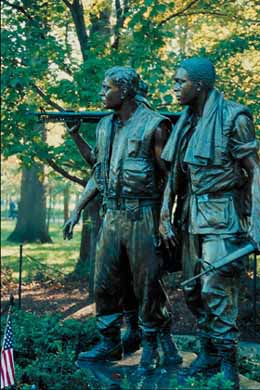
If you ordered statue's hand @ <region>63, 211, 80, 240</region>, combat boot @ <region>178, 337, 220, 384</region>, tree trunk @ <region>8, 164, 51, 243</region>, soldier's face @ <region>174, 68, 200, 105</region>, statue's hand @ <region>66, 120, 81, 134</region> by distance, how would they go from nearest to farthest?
soldier's face @ <region>174, 68, 200, 105</region> → combat boot @ <region>178, 337, 220, 384</region> → statue's hand @ <region>66, 120, 81, 134</region> → statue's hand @ <region>63, 211, 80, 240</region> → tree trunk @ <region>8, 164, 51, 243</region>

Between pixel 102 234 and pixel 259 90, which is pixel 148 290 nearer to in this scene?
pixel 102 234

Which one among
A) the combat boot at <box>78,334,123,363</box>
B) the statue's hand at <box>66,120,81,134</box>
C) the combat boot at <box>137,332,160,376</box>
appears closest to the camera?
the combat boot at <box>137,332,160,376</box>

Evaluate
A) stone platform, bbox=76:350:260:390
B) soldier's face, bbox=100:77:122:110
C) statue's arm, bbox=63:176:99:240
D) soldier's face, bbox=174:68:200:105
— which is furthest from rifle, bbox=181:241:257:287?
soldier's face, bbox=100:77:122:110

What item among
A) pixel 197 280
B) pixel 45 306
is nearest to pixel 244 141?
pixel 197 280

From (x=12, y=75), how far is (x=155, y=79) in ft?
7.72

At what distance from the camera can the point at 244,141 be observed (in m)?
4.45

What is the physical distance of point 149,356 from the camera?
492cm

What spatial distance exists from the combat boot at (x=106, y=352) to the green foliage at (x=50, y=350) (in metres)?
A: 0.15

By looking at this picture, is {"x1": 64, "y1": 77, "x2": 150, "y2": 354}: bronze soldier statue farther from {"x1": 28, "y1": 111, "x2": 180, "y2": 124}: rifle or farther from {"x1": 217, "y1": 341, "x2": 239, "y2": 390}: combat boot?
{"x1": 217, "y1": 341, "x2": 239, "y2": 390}: combat boot

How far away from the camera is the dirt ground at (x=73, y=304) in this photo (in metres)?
10.7

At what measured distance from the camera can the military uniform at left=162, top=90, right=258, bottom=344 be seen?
14.5 ft

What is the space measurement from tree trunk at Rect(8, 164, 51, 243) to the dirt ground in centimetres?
775

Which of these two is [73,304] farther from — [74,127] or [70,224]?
[74,127]

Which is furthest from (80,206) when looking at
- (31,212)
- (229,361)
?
(31,212)
